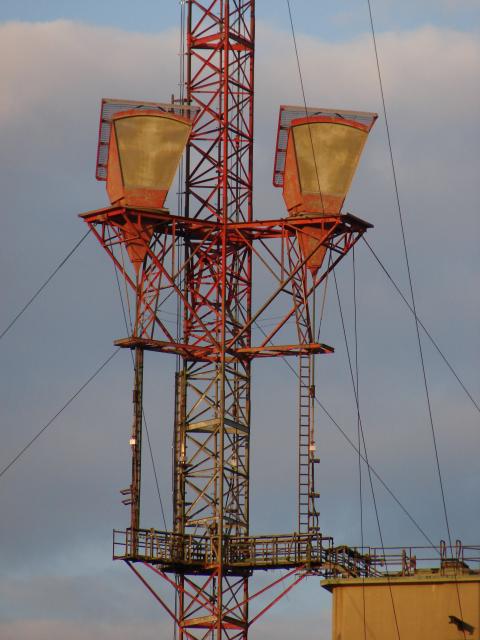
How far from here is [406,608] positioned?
505ft

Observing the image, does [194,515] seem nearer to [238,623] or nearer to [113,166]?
[238,623]

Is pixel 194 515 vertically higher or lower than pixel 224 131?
lower

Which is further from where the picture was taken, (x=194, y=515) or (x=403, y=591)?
(x=194, y=515)

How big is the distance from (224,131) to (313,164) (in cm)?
534

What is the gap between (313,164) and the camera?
545 ft

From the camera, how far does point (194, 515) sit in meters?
164

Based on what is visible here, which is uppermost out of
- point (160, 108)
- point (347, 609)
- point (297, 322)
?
point (160, 108)

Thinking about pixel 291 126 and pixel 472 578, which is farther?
pixel 291 126

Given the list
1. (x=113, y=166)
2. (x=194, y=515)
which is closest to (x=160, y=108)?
(x=113, y=166)

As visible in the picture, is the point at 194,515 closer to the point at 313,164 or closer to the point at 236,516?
the point at 236,516

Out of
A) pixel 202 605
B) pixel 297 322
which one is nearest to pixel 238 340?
pixel 297 322

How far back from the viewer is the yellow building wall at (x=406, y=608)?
153000mm

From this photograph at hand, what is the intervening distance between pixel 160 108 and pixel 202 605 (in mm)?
25391

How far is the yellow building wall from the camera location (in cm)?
15300
